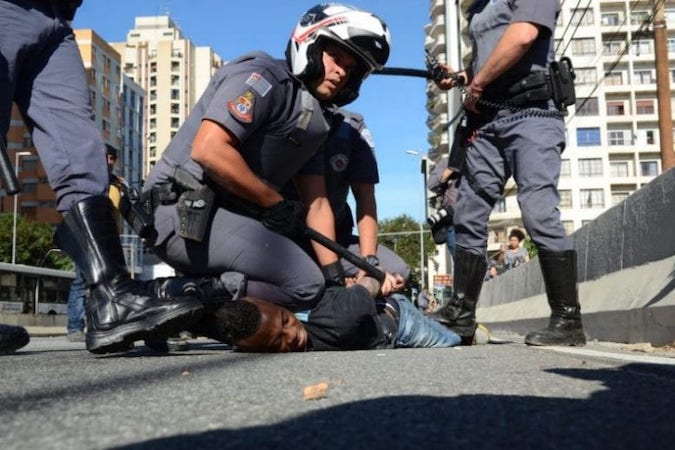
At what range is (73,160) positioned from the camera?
3.12 m

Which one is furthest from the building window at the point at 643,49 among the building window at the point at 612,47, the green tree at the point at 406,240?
the green tree at the point at 406,240

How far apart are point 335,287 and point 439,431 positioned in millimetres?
2537

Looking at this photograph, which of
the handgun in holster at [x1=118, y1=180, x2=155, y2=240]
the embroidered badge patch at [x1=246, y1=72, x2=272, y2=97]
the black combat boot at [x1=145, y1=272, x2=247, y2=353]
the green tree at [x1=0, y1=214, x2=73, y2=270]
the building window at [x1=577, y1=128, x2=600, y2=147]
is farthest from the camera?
the building window at [x1=577, y1=128, x2=600, y2=147]

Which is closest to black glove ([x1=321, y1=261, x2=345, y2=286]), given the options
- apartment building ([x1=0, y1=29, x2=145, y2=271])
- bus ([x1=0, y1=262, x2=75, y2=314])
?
bus ([x1=0, y1=262, x2=75, y2=314])

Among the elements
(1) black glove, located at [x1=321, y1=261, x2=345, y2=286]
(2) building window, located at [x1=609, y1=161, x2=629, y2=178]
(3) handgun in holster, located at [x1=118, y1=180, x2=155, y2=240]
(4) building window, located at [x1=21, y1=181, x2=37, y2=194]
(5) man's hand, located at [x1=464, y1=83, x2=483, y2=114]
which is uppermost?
(2) building window, located at [x1=609, y1=161, x2=629, y2=178]

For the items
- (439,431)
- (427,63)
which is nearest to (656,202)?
(427,63)

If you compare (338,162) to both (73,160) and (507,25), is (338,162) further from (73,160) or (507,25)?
(73,160)

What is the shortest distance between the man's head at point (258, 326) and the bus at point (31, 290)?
1800 centimetres

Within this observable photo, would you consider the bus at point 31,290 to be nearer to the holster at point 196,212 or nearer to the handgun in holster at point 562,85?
the holster at point 196,212

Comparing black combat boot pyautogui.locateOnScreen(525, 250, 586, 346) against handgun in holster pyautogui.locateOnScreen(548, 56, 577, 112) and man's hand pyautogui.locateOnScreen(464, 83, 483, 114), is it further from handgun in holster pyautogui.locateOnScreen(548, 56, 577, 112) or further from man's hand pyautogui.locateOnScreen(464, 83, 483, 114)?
man's hand pyautogui.locateOnScreen(464, 83, 483, 114)

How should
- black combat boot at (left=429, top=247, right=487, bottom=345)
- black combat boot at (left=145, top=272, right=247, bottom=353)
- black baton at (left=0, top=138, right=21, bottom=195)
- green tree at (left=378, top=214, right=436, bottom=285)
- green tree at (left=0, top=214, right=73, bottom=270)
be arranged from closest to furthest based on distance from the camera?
1. black baton at (left=0, top=138, right=21, bottom=195)
2. black combat boot at (left=145, top=272, right=247, bottom=353)
3. black combat boot at (left=429, top=247, right=487, bottom=345)
4. green tree at (left=0, top=214, right=73, bottom=270)
5. green tree at (left=378, top=214, right=436, bottom=285)

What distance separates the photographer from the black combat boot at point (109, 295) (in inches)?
108

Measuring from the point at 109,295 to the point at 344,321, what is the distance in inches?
43.2

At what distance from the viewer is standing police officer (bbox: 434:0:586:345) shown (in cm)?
385
